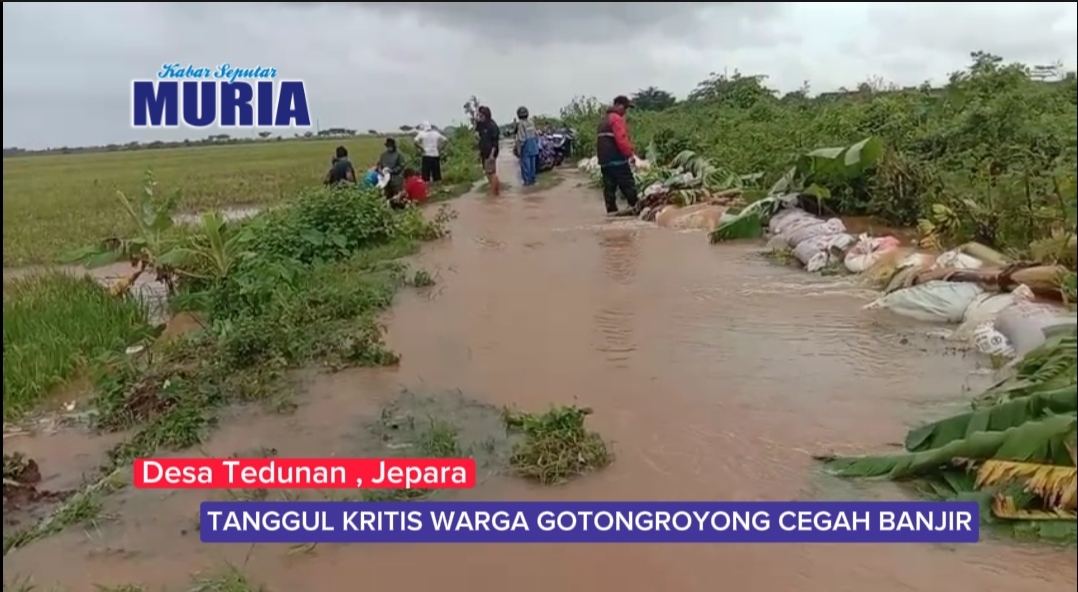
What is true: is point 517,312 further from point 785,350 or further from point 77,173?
point 77,173

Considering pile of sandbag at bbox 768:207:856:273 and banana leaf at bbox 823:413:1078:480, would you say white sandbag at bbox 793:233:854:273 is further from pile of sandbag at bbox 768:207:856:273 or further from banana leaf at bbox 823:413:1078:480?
banana leaf at bbox 823:413:1078:480

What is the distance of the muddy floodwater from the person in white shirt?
775cm

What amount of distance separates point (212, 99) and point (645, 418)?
269 centimetres

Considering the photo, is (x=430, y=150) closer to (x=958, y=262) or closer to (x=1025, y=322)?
(x=958, y=262)

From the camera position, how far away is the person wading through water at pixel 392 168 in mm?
12516

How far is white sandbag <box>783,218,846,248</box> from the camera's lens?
25.8 ft

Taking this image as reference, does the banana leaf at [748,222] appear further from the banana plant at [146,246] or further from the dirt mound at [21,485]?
the dirt mound at [21,485]

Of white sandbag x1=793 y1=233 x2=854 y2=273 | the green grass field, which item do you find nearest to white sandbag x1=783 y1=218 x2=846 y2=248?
white sandbag x1=793 y1=233 x2=854 y2=273

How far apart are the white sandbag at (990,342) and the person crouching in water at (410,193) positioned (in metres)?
8.17

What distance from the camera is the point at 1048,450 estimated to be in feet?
8.21

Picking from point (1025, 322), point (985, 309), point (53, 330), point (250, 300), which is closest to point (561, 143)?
point (250, 300)

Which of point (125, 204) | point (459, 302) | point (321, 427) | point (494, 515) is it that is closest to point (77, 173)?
point (125, 204)

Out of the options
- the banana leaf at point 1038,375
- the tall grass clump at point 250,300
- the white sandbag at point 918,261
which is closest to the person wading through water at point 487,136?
the tall grass clump at point 250,300
